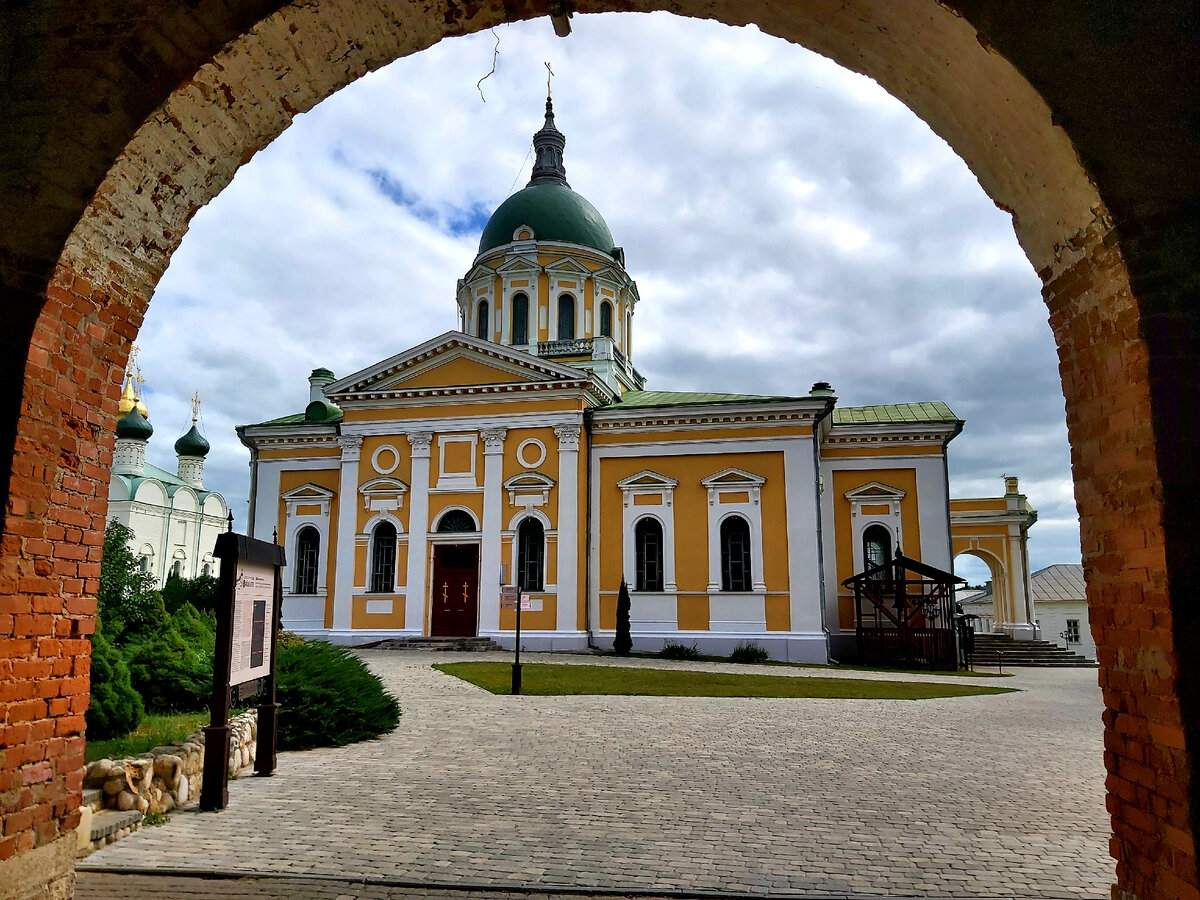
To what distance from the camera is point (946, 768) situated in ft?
30.9

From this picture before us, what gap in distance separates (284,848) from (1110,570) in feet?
17.7

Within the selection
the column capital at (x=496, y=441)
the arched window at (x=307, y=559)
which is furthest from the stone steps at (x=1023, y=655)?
the arched window at (x=307, y=559)

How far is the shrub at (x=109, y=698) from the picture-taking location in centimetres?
798

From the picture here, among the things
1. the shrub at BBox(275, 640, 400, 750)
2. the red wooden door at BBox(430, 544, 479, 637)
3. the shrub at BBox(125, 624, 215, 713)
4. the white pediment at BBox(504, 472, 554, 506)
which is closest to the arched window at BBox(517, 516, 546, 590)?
the white pediment at BBox(504, 472, 554, 506)

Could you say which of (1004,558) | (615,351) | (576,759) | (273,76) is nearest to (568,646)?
(615,351)

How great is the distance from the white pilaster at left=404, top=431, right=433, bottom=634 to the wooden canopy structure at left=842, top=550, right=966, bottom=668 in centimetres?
1359

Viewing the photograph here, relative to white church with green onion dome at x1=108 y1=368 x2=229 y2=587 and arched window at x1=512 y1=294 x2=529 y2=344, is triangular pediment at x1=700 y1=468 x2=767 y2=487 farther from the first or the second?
white church with green onion dome at x1=108 y1=368 x2=229 y2=587

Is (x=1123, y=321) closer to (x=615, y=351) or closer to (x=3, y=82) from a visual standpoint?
(x=3, y=82)

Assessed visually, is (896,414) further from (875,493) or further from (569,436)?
(569,436)

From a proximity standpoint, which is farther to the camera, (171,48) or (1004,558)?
(1004,558)

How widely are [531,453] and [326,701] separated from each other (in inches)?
733

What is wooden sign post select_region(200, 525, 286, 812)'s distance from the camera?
7.21 metres

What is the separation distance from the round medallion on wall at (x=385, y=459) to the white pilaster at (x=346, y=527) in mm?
602

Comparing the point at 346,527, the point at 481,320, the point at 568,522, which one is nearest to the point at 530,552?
the point at 568,522
